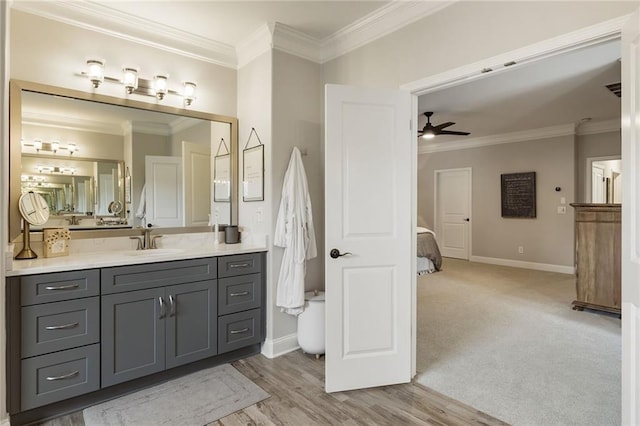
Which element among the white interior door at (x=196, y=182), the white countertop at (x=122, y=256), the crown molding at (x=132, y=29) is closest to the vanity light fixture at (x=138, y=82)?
the crown molding at (x=132, y=29)

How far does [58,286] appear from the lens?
2.01 m

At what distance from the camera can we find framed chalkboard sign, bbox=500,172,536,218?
652 centimetres

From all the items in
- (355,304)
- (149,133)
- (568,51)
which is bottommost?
(355,304)

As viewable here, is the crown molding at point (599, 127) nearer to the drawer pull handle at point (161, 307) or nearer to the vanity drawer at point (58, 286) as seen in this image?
the drawer pull handle at point (161, 307)

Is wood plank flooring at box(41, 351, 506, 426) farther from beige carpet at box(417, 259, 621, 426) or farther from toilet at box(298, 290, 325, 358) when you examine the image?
toilet at box(298, 290, 325, 358)

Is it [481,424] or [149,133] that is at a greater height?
[149,133]

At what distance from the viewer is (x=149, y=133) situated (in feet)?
9.61

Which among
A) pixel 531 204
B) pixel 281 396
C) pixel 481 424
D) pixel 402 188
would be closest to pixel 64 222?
pixel 281 396

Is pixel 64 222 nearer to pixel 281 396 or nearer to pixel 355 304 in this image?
pixel 281 396

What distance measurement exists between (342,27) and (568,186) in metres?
5.44

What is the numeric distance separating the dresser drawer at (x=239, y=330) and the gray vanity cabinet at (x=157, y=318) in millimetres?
67

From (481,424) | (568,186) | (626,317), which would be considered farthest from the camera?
(568,186)

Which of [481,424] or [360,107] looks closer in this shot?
[481,424]

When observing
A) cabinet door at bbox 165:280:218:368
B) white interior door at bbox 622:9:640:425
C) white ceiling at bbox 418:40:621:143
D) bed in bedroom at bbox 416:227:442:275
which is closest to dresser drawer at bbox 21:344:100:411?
cabinet door at bbox 165:280:218:368
